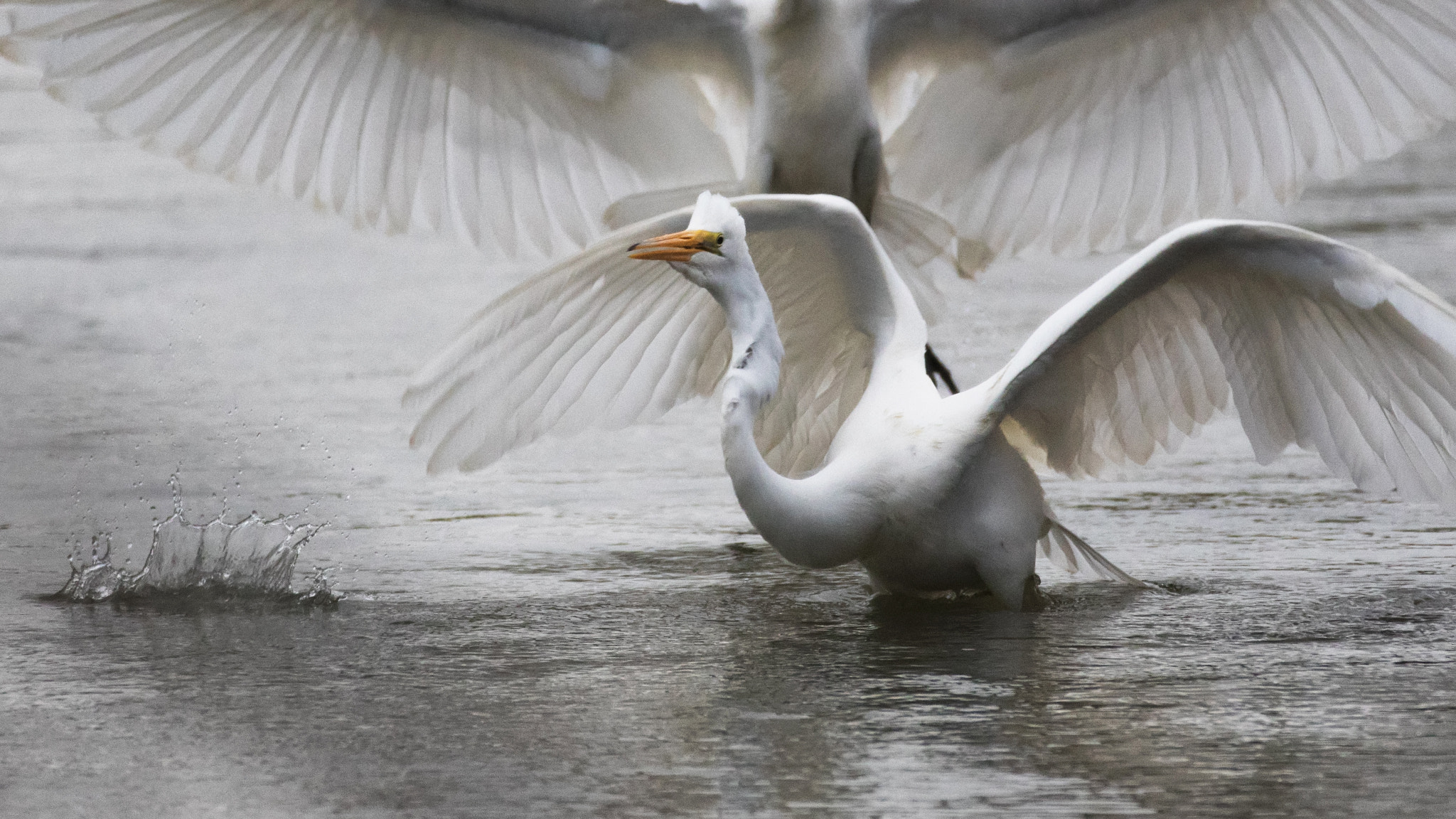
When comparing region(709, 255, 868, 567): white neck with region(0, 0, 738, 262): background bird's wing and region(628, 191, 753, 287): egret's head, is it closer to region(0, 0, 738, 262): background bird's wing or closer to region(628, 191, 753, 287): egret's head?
region(628, 191, 753, 287): egret's head

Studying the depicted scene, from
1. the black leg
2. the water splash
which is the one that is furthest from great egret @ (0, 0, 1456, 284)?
the water splash

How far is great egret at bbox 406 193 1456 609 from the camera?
5273 millimetres

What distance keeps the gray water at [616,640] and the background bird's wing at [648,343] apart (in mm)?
415

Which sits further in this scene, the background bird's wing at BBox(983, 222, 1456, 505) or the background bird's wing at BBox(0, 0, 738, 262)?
the background bird's wing at BBox(0, 0, 738, 262)

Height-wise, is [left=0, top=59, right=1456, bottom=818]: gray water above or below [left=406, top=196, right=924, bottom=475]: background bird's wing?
below

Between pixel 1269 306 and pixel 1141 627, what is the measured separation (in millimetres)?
893

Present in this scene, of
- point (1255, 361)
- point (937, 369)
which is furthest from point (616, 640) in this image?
point (937, 369)

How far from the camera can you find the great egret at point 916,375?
208 inches

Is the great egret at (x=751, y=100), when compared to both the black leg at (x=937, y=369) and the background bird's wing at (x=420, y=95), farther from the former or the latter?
the black leg at (x=937, y=369)

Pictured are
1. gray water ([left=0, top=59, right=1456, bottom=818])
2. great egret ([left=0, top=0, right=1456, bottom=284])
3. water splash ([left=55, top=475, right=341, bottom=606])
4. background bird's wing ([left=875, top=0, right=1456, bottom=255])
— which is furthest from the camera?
background bird's wing ([left=875, top=0, right=1456, bottom=255])

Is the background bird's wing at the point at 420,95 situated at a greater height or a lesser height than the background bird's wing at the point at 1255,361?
greater

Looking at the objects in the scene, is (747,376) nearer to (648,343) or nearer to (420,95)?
(648,343)

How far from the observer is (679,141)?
7605mm

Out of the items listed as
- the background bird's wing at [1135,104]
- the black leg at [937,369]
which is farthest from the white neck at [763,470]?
the black leg at [937,369]
